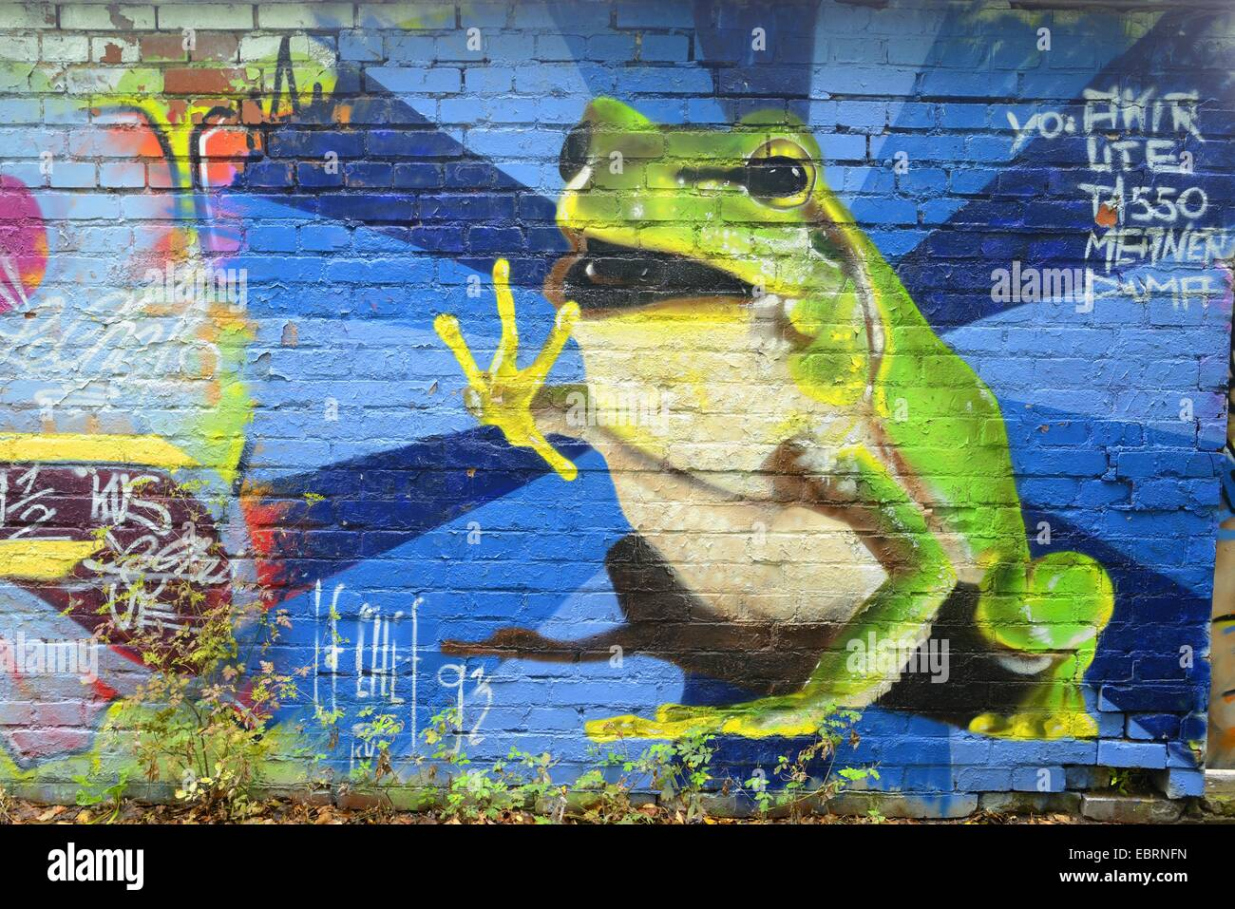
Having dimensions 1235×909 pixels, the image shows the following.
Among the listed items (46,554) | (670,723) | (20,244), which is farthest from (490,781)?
(20,244)

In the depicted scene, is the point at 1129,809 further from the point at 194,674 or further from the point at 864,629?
the point at 194,674

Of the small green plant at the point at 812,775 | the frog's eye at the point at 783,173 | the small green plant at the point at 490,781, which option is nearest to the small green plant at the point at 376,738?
the small green plant at the point at 490,781

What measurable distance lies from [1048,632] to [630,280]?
82.5 inches

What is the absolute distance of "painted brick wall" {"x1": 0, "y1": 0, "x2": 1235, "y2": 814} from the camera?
10.7 ft

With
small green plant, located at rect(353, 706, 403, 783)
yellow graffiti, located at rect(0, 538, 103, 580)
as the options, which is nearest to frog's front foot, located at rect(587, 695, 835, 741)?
small green plant, located at rect(353, 706, 403, 783)

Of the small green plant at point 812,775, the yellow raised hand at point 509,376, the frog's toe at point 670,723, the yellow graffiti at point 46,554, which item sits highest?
the yellow raised hand at point 509,376

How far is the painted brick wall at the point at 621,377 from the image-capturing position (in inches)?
128

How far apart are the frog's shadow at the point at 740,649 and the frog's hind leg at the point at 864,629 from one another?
5 centimetres

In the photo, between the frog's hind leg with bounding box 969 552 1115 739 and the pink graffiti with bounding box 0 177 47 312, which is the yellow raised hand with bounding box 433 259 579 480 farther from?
the frog's hind leg with bounding box 969 552 1115 739

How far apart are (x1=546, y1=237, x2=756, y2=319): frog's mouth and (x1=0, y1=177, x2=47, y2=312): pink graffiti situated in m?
1.93

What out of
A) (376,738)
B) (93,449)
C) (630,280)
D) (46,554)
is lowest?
(376,738)

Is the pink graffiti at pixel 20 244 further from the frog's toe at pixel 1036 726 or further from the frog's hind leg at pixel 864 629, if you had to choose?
the frog's toe at pixel 1036 726

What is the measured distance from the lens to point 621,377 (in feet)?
10.9

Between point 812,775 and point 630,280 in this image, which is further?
point 812,775
